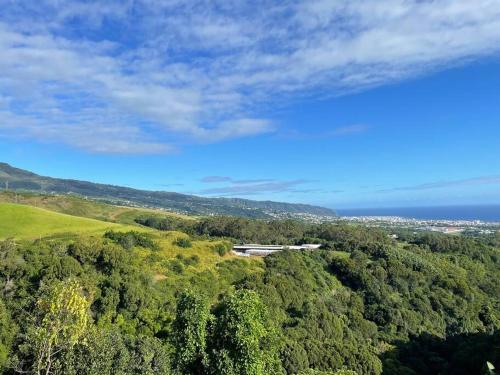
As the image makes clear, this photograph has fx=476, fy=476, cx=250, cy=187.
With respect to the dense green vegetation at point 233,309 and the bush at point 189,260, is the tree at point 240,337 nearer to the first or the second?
A: the dense green vegetation at point 233,309

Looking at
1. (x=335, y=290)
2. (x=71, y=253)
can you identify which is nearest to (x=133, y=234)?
(x=71, y=253)

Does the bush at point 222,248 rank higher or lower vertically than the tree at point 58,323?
lower

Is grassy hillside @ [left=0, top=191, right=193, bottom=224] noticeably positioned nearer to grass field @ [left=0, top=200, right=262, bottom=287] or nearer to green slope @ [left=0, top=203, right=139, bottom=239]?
green slope @ [left=0, top=203, right=139, bottom=239]

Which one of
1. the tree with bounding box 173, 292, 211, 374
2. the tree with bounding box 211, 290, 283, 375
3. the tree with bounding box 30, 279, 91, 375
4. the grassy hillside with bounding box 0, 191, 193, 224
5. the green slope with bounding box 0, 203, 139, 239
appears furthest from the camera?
the grassy hillside with bounding box 0, 191, 193, 224

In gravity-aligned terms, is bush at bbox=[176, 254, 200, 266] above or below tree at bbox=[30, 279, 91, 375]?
below

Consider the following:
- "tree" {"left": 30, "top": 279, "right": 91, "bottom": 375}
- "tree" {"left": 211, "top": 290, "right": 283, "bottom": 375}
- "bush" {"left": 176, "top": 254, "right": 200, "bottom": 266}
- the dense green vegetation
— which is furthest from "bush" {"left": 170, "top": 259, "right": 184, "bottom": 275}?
"tree" {"left": 211, "top": 290, "right": 283, "bottom": 375}

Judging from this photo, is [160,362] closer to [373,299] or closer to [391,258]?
[373,299]

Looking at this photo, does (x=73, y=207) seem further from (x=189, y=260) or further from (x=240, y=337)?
(x=240, y=337)

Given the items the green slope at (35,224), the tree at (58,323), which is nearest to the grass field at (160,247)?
the green slope at (35,224)
